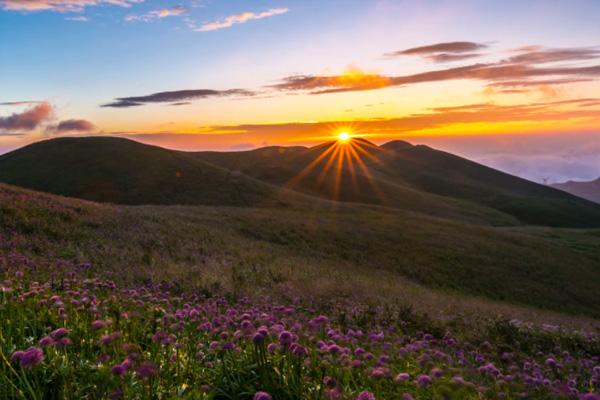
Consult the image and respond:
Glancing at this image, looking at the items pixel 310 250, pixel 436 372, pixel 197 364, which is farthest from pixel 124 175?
pixel 436 372

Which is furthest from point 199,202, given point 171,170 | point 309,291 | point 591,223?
point 591,223

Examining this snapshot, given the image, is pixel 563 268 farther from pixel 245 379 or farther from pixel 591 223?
pixel 591 223

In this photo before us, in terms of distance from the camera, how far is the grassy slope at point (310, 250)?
53.5 ft

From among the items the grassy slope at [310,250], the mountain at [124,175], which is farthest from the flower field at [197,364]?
the mountain at [124,175]

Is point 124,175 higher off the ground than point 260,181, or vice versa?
point 124,175

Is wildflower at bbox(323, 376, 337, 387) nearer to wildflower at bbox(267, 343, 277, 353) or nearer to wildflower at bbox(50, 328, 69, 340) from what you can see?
wildflower at bbox(267, 343, 277, 353)

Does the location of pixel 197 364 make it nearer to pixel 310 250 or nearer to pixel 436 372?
pixel 436 372

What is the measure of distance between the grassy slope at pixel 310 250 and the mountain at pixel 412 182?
132ft

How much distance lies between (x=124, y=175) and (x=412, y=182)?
10939cm

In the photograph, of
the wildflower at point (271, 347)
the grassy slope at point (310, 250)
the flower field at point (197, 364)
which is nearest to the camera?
the flower field at point (197, 364)

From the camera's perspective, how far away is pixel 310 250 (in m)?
31.8

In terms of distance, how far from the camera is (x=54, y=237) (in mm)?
18047

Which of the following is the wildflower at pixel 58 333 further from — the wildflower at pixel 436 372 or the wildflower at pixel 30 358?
the wildflower at pixel 436 372

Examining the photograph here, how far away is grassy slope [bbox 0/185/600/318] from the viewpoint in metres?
16.3
